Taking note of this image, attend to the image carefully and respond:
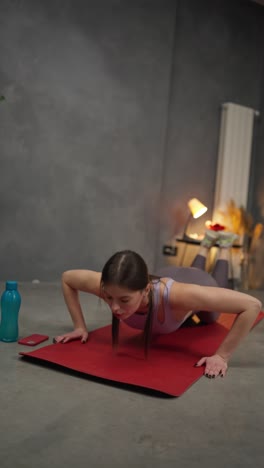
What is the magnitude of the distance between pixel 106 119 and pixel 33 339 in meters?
2.27

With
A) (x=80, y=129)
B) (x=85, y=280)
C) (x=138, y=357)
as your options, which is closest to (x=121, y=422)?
(x=138, y=357)

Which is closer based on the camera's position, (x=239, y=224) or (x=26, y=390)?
(x=26, y=390)

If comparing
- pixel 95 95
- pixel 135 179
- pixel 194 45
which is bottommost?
pixel 135 179

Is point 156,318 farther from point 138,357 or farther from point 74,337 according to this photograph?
point 74,337

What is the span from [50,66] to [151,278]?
2.29 m

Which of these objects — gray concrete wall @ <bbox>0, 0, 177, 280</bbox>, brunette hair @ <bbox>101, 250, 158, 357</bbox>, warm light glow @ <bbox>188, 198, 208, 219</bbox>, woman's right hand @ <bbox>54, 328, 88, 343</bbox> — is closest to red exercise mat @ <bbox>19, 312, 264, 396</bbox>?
woman's right hand @ <bbox>54, 328, 88, 343</bbox>

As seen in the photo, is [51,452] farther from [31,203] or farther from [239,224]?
[239,224]

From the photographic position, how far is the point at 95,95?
3883 millimetres

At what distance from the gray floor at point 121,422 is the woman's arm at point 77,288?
29 centimetres

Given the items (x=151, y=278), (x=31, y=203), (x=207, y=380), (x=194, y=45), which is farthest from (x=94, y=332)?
(x=194, y=45)

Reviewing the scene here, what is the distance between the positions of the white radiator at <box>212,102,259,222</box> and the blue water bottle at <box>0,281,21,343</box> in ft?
8.89

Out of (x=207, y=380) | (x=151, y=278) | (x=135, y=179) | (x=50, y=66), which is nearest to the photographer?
(x=207, y=380)

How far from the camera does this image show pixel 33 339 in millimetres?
2180

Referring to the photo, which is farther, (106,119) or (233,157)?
(233,157)
